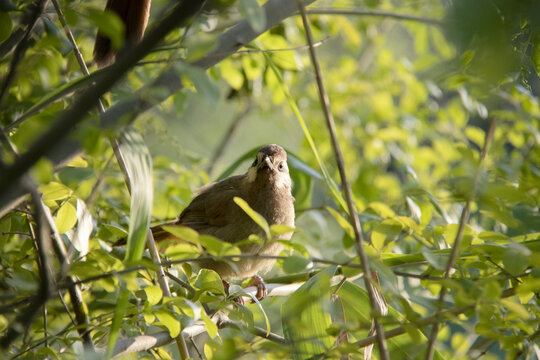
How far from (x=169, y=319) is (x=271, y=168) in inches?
61.7

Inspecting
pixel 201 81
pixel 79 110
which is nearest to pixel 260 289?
pixel 201 81

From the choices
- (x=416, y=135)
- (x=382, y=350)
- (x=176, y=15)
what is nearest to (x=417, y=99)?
(x=416, y=135)

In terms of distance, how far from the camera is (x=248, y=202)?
2.87m

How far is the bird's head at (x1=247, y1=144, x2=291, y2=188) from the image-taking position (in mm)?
2791

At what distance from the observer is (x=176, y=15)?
0.80 meters

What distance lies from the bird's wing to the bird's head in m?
0.17

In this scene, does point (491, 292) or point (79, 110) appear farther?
point (491, 292)

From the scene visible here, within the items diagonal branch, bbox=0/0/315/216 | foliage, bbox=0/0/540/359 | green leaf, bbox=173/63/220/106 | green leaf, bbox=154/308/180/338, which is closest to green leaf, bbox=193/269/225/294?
foliage, bbox=0/0/540/359

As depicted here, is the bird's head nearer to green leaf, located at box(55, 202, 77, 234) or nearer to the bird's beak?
the bird's beak

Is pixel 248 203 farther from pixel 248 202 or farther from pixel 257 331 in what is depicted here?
pixel 257 331

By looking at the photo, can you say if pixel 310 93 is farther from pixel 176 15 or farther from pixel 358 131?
pixel 176 15

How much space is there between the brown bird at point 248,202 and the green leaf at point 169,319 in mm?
1268

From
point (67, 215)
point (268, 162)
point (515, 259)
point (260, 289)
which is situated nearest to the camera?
point (515, 259)

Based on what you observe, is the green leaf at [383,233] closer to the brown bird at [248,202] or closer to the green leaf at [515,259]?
the green leaf at [515,259]
